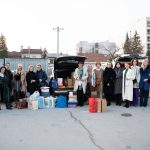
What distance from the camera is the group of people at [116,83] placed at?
12883 millimetres

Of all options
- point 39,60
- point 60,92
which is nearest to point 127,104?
point 60,92

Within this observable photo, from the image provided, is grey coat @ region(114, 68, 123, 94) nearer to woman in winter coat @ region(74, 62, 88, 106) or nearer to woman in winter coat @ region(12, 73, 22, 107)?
woman in winter coat @ region(74, 62, 88, 106)

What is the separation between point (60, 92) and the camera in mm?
13938

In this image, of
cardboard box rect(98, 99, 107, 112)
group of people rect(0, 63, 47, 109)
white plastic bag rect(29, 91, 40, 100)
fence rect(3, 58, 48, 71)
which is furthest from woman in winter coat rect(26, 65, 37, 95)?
fence rect(3, 58, 48, 71)

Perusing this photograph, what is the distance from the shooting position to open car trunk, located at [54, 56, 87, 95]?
14.6m

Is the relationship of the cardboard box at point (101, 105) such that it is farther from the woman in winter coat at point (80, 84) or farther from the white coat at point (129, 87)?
the woman in winter coat at point (80, 84)

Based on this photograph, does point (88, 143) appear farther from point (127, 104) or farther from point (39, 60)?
point (39, 60)

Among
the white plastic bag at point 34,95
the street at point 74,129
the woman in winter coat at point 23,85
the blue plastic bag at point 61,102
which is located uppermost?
the woman in winter coat at point 23,85

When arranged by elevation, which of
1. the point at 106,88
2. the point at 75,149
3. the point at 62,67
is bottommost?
the point at 75,149

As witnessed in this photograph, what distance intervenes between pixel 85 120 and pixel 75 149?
10.8 feet

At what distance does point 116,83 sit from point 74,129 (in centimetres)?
500

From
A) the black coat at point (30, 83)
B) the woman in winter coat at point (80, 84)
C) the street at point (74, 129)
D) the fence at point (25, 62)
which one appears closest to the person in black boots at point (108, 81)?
the woman in winter coat at point (80, 84)

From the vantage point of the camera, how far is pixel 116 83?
13.4 metres

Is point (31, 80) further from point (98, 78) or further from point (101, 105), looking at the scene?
point (101, 105)
